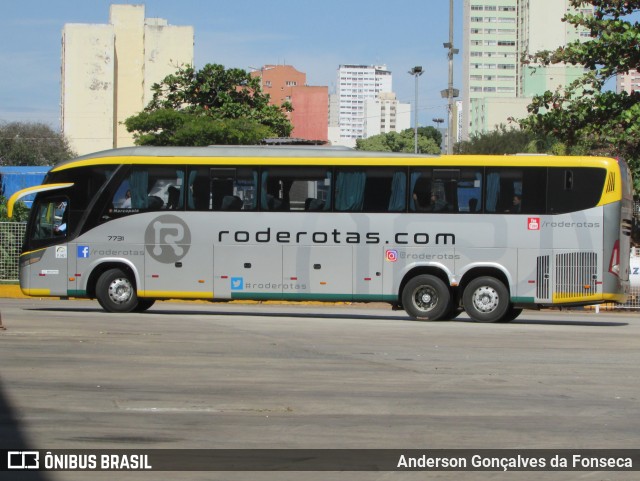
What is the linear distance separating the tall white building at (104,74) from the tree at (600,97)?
95.5m

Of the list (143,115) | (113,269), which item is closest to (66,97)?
(143,115)

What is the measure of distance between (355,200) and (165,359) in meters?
9.13

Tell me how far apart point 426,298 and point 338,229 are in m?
2.30

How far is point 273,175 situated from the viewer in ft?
73.8

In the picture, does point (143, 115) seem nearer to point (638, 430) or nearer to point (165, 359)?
point (165, 359)

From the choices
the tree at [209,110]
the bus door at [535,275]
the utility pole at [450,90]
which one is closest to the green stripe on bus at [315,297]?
the bus door at [535,275]

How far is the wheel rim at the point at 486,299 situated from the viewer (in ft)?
72.5

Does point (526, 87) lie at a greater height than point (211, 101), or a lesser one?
greater

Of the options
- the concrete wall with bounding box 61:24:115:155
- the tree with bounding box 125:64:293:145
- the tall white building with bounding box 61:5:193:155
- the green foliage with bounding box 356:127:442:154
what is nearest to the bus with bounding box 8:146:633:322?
the tree with bounding box 125:64:293:145

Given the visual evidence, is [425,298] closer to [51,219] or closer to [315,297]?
[315,297]

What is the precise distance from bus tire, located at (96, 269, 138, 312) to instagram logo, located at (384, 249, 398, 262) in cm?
536

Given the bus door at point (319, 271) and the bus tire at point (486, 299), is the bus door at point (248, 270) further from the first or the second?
the bus tire at point (486, 299)

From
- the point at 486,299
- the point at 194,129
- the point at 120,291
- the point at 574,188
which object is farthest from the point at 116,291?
the point at 194,129

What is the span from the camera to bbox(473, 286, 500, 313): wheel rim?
22109mm
